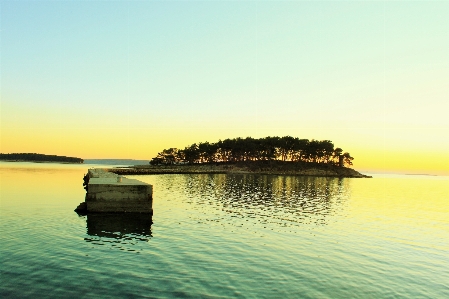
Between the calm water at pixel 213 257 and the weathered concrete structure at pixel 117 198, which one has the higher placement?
the weathered concrete structure at pixel 117 198

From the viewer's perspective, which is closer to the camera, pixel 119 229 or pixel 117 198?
pixel 119 229

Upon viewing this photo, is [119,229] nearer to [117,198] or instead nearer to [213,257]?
[117,198]

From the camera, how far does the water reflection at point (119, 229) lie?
20766mm

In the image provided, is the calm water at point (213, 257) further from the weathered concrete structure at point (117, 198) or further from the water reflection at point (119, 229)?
the weathered concrete structure at point (117, 198)

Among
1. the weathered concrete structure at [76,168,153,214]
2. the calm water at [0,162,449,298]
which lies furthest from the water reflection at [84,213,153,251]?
the weathered concrete structure at [76,168,153,214]

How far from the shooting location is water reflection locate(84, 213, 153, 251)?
818 inches

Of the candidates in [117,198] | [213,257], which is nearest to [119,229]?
[117,198]

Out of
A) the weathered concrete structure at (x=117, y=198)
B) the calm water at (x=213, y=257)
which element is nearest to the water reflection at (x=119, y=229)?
the calm water at (x=213, y=257)

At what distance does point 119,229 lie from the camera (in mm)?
24953

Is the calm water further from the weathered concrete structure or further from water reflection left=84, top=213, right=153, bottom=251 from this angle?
the weathered concrete structure

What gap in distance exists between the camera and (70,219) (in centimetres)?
2820

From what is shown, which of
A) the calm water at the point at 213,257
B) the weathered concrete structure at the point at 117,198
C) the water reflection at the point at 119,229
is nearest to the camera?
the calm water at the point at 213,257

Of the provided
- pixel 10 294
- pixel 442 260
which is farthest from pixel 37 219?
pixel 442 260

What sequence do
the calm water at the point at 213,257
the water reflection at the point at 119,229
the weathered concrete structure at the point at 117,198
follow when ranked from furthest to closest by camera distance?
the weathered concrete structure at the point at 117,198 < the water reflection at the point at 119,229 < the calm water at the point at 213,257
